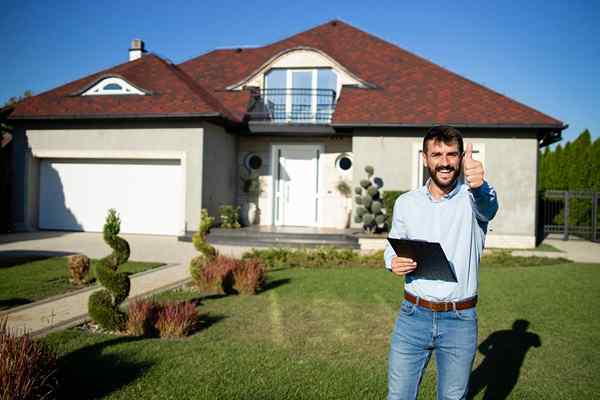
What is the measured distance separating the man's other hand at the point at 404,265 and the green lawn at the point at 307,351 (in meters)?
1.75

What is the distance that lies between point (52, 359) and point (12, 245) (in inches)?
430

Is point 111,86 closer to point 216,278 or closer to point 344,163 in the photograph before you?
point 344,163

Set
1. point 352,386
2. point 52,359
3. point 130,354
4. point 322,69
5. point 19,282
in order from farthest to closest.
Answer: point 322,69
point 19,282
point 130,354
point 352,386
point 52,359

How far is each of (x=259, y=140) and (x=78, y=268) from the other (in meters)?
10.3

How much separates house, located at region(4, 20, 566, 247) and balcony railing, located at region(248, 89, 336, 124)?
41 mm

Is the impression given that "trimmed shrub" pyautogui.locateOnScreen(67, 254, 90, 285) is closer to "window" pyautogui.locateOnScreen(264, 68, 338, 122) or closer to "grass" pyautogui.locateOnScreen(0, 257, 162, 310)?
"grass" pyautogui.locateOnScreen(0, 257, 162, 310)

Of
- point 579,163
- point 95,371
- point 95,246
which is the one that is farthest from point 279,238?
point 579,163

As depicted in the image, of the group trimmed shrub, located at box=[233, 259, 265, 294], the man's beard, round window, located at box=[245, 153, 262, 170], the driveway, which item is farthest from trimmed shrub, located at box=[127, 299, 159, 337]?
round window, located at box=[245, 153, 262, 170]

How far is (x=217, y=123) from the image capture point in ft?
54.4

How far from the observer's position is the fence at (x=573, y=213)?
18.2 m

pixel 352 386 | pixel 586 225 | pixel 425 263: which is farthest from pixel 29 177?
pixel 586 225

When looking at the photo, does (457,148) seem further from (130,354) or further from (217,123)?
(217,123)

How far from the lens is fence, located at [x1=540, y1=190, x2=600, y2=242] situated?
18.2 metres

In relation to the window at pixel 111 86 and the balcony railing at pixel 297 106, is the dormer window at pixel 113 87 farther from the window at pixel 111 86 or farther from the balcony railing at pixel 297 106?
the balcony railing at pixel 297 106
